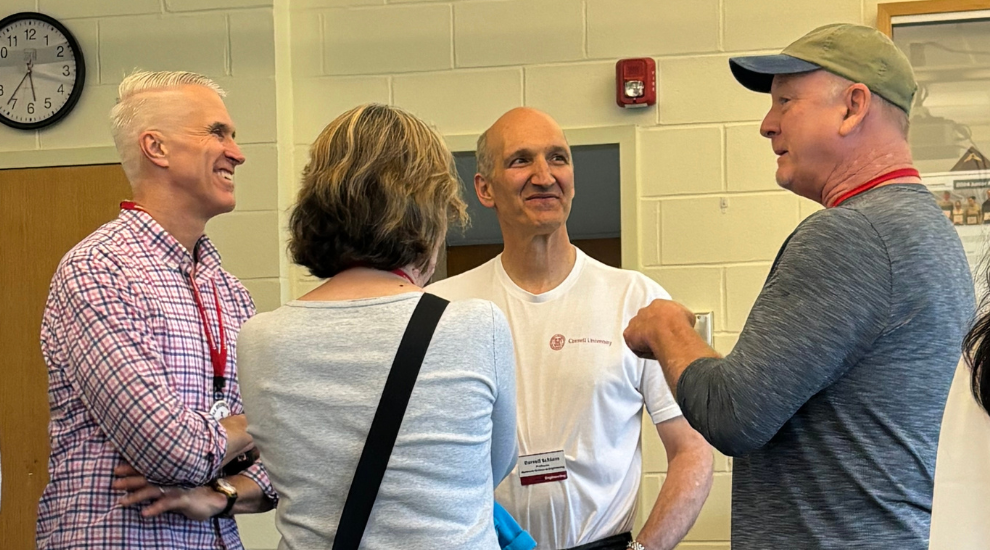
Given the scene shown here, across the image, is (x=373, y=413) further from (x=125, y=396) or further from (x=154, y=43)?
(x=154, y=43)

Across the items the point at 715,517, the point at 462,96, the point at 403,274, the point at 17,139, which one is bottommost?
the point at 715,517

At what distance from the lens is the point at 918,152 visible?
340cm

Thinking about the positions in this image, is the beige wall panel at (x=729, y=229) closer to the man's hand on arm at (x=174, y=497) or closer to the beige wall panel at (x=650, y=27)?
the beige wall panel at (x=650, y=27)

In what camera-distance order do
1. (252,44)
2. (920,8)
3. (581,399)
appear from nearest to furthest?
(581,399)
(920,8)
(252,44)

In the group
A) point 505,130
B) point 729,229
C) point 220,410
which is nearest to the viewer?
point 220,410

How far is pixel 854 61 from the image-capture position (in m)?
1.64

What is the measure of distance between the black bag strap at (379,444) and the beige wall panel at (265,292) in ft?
7.58

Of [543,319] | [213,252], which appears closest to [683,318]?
[543,319]

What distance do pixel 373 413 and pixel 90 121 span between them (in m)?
2.76

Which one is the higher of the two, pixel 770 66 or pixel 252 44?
pixel 252 44

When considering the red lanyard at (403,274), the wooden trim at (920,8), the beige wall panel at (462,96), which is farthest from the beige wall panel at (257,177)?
the red lanyard at (403,274)

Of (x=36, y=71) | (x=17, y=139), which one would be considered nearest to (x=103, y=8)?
(x=36, y=71)

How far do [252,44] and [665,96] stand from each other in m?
1.45

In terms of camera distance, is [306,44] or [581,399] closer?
[581,399]
